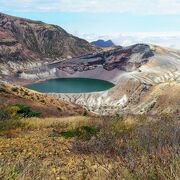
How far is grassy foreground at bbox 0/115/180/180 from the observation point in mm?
7202

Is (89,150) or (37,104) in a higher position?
(89,150)

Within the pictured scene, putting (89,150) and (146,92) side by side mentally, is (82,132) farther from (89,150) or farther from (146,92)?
(146,92)

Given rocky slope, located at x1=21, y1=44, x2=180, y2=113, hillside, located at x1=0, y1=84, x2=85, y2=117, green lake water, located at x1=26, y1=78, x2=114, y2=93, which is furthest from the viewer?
green lake water, located at x1=26, y1=78, x2=114, y2=93

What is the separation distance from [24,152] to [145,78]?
471ft

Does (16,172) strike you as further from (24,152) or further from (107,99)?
(107,99)

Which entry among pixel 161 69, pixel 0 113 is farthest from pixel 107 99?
pixel 0 113

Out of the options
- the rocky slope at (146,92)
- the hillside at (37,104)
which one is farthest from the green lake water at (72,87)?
the hillside at (37,104)

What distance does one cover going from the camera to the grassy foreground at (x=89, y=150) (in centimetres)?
720

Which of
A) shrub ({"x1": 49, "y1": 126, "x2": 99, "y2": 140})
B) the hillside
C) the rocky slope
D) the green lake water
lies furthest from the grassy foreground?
the green lake water

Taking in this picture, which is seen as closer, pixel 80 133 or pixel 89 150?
pixel 89 150

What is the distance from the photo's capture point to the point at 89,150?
12609mm

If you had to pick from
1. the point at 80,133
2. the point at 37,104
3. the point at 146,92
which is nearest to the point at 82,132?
the point at 80,133

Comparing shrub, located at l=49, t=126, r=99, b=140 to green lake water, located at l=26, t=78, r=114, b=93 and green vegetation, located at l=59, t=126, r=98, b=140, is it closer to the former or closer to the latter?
green vegetation, located at l=59, t=126, r=98, b=140

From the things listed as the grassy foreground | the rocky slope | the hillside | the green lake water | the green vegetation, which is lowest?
the green lake water
